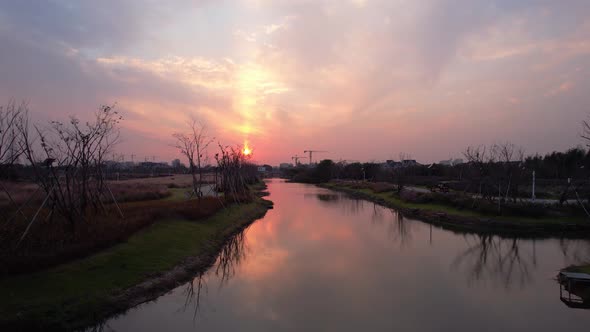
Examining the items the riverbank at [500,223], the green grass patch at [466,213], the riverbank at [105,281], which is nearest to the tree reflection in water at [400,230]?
the riverbank at [500,223]

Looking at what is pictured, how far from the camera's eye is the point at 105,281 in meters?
7.03

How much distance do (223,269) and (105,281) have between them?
3.48 m

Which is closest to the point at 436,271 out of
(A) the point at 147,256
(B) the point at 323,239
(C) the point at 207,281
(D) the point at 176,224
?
(B) the point at 323,239

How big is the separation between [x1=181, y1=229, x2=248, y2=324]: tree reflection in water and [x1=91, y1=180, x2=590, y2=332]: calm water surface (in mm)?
28

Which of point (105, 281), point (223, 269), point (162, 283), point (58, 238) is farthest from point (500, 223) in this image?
point (58, 238)

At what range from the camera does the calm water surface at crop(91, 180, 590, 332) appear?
6.36 m

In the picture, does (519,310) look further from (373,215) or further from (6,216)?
(373,215)

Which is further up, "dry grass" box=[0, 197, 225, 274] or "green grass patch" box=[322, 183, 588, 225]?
"dry grass" box=[0, 197, 225, 274]

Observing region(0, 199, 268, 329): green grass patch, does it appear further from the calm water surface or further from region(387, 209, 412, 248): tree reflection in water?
region(387, 209, 412, 248): tree reflection in water

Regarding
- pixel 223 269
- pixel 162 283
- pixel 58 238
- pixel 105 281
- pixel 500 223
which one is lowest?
pixel 223 269

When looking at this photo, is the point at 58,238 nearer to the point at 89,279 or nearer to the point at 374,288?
the point at 89,279

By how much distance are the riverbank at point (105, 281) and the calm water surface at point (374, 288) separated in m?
0.40

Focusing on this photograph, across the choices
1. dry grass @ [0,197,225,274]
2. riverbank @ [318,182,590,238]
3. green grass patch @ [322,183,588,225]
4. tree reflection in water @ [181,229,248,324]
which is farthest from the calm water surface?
green grass patch @ [322,183,588,225]

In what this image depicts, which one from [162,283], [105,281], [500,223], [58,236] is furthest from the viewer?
[500,223]
